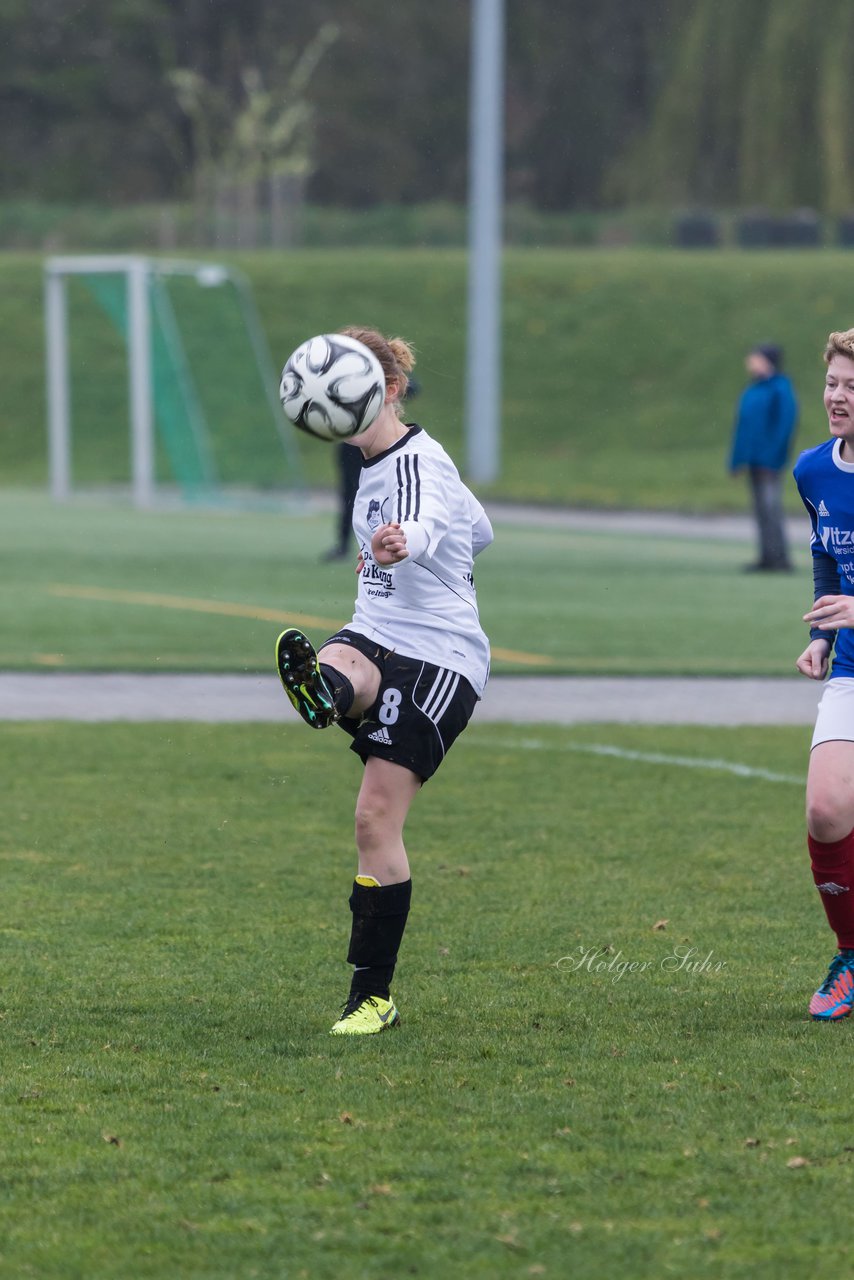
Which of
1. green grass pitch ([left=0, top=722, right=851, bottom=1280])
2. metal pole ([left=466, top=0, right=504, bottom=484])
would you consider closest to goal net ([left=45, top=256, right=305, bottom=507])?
metal pole ([left=466, top=0, right=504, bottom=484])

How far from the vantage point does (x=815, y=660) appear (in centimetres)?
525

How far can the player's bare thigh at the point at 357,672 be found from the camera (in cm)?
504

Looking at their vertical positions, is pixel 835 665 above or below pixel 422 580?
below

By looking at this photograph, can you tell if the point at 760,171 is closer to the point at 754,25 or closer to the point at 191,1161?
the point at 754,25

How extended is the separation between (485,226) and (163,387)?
21.9 ft

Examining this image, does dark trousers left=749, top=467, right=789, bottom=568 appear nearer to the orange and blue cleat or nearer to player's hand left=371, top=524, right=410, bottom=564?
the orange and blue cleat

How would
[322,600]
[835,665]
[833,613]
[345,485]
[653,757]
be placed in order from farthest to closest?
[345,485] → [322,600] → [653,757] → [835,665] → [833,613]

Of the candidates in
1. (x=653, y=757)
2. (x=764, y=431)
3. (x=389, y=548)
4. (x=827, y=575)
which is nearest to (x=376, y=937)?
(x=389, y=548)

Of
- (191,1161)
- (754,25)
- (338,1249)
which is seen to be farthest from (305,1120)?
(754,25)

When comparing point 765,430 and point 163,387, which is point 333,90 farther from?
point 765,430

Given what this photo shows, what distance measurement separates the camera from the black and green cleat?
489 centimetres

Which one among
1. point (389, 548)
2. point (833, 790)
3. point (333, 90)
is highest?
point (333, 90)

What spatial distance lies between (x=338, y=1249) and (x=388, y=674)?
1837mm

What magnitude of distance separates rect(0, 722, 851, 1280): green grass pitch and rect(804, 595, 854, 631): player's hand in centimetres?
106
